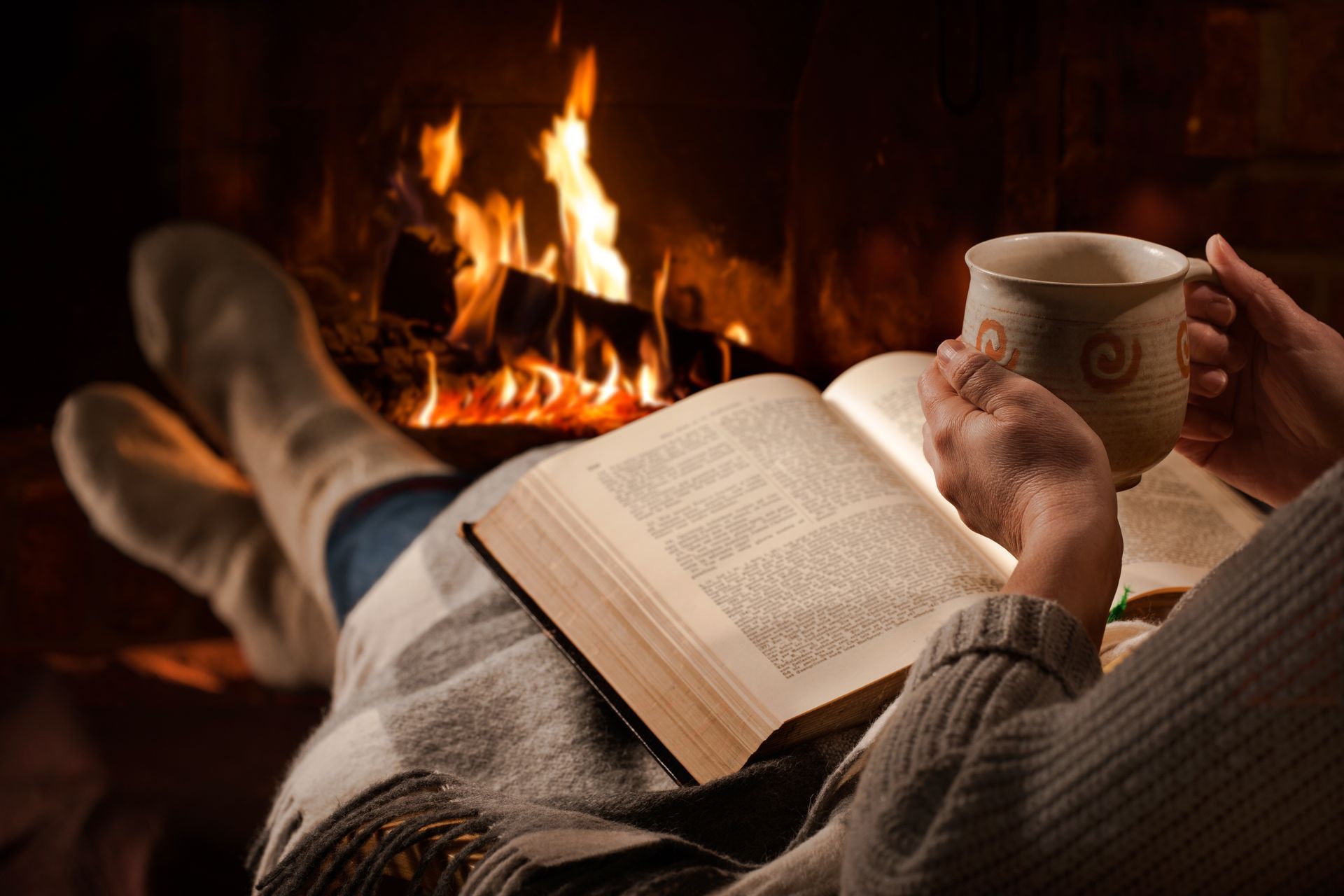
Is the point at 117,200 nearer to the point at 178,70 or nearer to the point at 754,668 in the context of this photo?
the point at 178,70

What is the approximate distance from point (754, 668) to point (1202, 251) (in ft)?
2.71

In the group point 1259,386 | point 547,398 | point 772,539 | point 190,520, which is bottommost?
point 190,520

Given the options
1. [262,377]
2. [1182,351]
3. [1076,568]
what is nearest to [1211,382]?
[1182,351]

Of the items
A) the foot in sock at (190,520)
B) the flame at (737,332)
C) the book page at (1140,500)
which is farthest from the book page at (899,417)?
the foot in sock at (190,520)

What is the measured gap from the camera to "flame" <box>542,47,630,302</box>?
44.7 inches

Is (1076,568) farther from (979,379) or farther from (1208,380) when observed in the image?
(1208,380)

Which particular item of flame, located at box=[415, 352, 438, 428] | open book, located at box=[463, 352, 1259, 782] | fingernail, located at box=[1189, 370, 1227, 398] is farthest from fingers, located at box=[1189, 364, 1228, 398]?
flame, located at box=[415, 352, 438, 428]

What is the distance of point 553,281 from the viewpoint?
1.20m

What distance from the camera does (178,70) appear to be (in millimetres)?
1089

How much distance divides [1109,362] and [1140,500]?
0.94 ft

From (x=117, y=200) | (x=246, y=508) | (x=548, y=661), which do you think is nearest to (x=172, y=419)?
(x=246, y=508)

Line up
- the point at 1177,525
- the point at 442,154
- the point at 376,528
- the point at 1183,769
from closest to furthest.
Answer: the point at 1183,769, the point at 1177,525, the point at 376,528, the point at 442,154

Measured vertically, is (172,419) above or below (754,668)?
below

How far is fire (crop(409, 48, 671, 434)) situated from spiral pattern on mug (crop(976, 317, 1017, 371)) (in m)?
0.74
